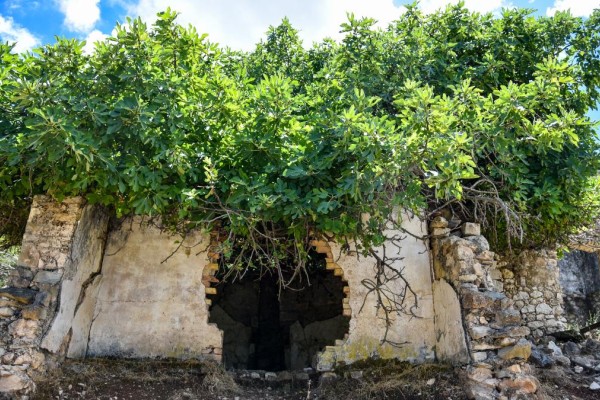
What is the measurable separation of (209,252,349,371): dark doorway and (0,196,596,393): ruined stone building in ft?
10.6

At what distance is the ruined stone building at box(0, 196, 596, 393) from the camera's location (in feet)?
21.2

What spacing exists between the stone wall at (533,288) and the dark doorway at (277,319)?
303cm

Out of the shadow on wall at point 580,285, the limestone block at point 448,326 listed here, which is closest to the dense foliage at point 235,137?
the limestone block at point 448,326

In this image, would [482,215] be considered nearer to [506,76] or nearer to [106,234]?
[506,76]

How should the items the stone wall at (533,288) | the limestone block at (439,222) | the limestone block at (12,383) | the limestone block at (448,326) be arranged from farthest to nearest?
1. the stone wall at (533,288)
2. the limestone block at (439,222)
3. the limestone block at (448,326)
4. the limestone block at (12,383)

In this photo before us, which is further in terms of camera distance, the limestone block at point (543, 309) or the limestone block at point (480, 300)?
the limestone block at point (543, 309)

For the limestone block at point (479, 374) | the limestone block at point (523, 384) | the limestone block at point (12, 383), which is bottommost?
the limestone block at point (12, 383)

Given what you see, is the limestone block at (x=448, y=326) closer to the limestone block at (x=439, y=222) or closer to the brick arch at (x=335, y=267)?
the limestone block at (x=439, y=222)

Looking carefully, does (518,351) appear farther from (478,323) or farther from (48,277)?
(48,277)

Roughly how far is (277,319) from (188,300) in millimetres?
4747

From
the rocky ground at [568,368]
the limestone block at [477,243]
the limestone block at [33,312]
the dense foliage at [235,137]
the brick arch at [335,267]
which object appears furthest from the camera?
the brick arch at [335,267]

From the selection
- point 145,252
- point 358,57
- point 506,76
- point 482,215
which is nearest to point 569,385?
point 482,215

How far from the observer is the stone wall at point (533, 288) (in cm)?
942

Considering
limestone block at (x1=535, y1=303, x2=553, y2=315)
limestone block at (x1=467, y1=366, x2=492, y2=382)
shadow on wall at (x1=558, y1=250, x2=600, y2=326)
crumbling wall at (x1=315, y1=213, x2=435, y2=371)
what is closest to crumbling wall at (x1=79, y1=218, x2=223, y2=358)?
crumbling wall at (x1=315, y1=213, x2=435, y2=371)
